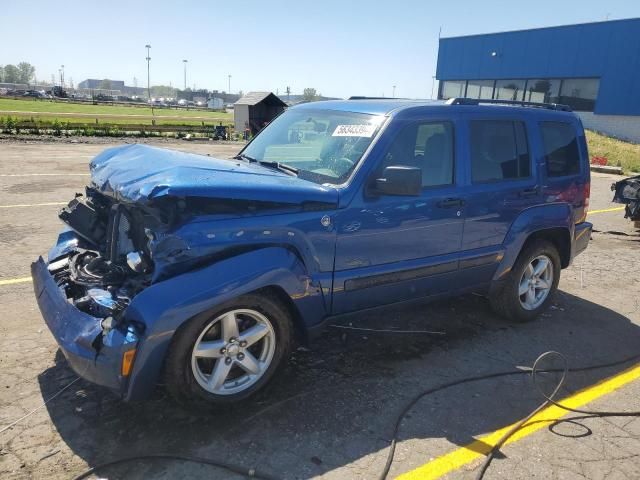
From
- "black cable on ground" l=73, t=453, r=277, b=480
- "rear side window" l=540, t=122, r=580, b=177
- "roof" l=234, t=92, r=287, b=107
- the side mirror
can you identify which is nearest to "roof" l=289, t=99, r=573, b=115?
"rear side window" l=540, t=122, r=580, b=177

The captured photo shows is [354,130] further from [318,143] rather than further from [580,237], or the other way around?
[580,237]

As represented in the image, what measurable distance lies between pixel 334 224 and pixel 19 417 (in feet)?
7.49

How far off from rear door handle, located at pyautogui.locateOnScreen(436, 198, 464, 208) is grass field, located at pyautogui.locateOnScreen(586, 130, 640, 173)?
2181cm

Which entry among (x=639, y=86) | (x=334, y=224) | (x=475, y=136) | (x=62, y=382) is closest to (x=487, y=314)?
(x=475, y=136)

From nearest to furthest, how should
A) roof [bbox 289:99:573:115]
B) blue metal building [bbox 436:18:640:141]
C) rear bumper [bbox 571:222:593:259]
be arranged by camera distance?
1. roof [bbox 289:99:573:115]
2. rear bumper [bbox 571:222:593:259]
3. blue metal building [bbox 436:18:640:141]

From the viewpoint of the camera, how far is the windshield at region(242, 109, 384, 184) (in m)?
3.65

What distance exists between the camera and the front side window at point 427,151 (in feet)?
12.2

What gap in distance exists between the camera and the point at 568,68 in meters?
31.8

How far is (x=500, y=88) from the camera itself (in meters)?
36.3

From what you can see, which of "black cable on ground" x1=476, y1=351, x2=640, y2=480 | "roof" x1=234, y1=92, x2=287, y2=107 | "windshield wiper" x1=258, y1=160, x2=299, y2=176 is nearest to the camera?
"black cable on ground" x1=476, y1=351, x2=640, y2=480

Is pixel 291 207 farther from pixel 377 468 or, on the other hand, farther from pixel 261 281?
pixel 377 468

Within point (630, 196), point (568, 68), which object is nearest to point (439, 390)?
point (630, 196)

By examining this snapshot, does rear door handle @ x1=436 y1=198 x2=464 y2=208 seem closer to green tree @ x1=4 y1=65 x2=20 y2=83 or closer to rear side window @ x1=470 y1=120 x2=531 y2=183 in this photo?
rear side window @ x1=470 y1=120 x2=531 y2=183

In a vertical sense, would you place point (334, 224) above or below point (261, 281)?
above
